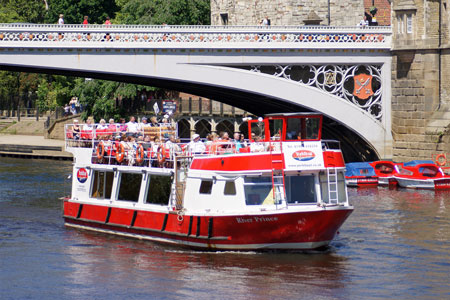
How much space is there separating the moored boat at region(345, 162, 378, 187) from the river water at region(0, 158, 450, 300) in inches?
392

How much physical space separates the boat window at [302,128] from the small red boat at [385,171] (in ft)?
62.2

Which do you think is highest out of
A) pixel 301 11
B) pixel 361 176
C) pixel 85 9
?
pixel 85 9

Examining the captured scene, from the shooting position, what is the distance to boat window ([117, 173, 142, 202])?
37719 mm

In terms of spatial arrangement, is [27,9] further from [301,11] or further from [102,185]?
[102,185]

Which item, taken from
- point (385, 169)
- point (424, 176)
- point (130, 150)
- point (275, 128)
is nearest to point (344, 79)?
point (385, 169)

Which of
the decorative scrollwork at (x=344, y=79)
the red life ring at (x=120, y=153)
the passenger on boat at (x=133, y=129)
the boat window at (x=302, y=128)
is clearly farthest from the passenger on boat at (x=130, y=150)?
the decorative scrollwork at (x=344, y=79)

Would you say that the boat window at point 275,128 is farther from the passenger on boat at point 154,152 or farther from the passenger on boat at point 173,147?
the passenger on boat at point 154,152

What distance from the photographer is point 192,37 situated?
5147 centimetres

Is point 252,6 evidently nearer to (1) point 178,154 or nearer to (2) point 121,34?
(2) point 121,34

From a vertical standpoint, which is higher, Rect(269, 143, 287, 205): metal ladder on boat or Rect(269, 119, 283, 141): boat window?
Rect(269, 119, 283, 141): boat window

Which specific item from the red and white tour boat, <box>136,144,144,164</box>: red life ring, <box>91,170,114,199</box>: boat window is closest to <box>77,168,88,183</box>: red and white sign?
<box>91,170,114,199</box>: boat window

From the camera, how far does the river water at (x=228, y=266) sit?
2978cm

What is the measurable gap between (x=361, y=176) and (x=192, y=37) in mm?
10298

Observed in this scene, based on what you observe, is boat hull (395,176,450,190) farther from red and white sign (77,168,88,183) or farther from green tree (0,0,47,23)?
green tree (0,0,47,23)
